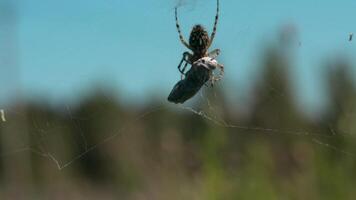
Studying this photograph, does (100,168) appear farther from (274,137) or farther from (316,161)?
(316,161)

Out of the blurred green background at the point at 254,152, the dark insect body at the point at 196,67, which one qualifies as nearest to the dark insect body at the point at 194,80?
the dark insect body at the point at 196,67

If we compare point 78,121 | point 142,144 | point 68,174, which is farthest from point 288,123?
point 68,174

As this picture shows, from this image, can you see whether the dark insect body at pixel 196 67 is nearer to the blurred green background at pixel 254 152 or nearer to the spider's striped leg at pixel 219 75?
the spider's striped leg at pixel 219 75

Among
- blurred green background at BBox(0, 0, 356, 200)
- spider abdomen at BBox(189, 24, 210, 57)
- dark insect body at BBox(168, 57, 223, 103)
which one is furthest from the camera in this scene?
blurred green background at BBox(0, 0, 356, 200)

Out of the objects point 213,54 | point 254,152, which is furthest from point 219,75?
point 254,152

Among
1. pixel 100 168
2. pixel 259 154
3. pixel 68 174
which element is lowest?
pixel 100 168

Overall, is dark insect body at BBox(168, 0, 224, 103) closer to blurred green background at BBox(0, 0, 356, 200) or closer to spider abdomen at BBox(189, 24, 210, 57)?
spider abdomen at BBox(189, 24, 210, 57)

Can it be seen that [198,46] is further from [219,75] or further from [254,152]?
[254,152]

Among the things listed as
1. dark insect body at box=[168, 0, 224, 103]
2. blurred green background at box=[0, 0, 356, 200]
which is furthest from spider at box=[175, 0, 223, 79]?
blurred green background at box=[0, 0, 356, 200]

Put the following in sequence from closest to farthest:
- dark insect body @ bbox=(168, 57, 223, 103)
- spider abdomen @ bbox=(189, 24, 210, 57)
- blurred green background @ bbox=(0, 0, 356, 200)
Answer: dark insect body @ bbox=(168, 57, 223, 103)
spider abdomen @ bbox=(189, 24, 210, 57)
blurred green background @ bbox=(0, 0, 356, 200)
